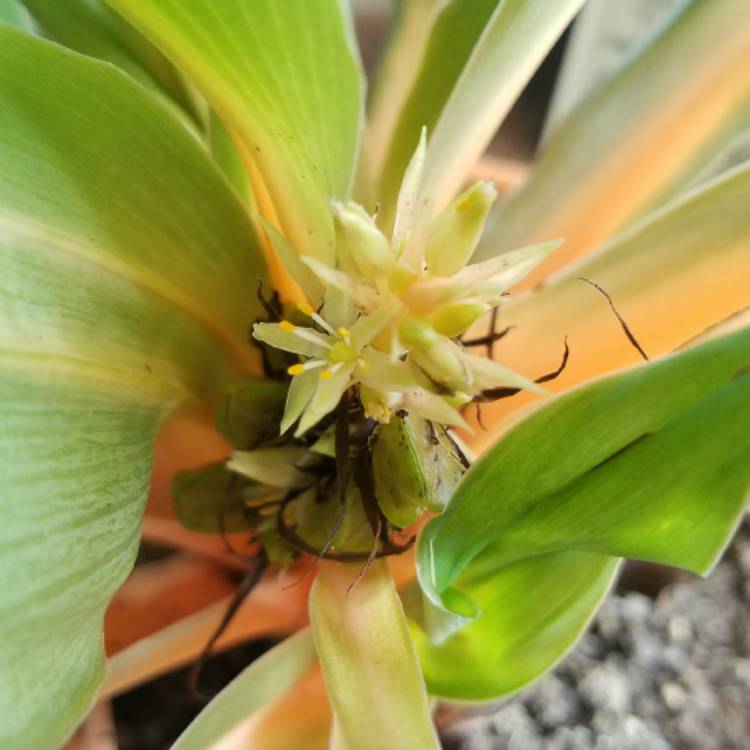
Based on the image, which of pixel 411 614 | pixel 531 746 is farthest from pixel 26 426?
pixel 531 746

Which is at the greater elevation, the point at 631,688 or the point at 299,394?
the point at 299,394

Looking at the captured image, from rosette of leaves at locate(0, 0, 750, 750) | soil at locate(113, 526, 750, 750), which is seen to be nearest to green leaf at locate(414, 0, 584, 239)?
rosette of leaves at locate(0, 0, 750, 750)

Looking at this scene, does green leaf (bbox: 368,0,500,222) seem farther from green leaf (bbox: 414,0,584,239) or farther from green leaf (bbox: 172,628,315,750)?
green leaf (bbox: 172,628,315,750)

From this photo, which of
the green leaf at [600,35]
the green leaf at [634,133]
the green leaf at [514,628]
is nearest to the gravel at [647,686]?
the green leaf at [514,628]

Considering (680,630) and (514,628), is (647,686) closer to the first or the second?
(680,630)

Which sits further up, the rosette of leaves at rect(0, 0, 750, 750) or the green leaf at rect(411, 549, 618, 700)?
the rosette of leaves at rect(0, 0, 750, 750)

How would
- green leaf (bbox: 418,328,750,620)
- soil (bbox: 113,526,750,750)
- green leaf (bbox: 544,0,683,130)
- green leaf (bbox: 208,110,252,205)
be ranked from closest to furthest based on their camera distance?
green leaf (bbox: 418,328,750,620), green leaf (bbox: 208,110,252,205), soil (bbox: 113,526,750,750), green leaf (bbox: 544,0,683,130)

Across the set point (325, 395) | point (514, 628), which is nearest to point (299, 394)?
point (325, 395)

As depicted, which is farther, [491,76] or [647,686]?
[647,686]
